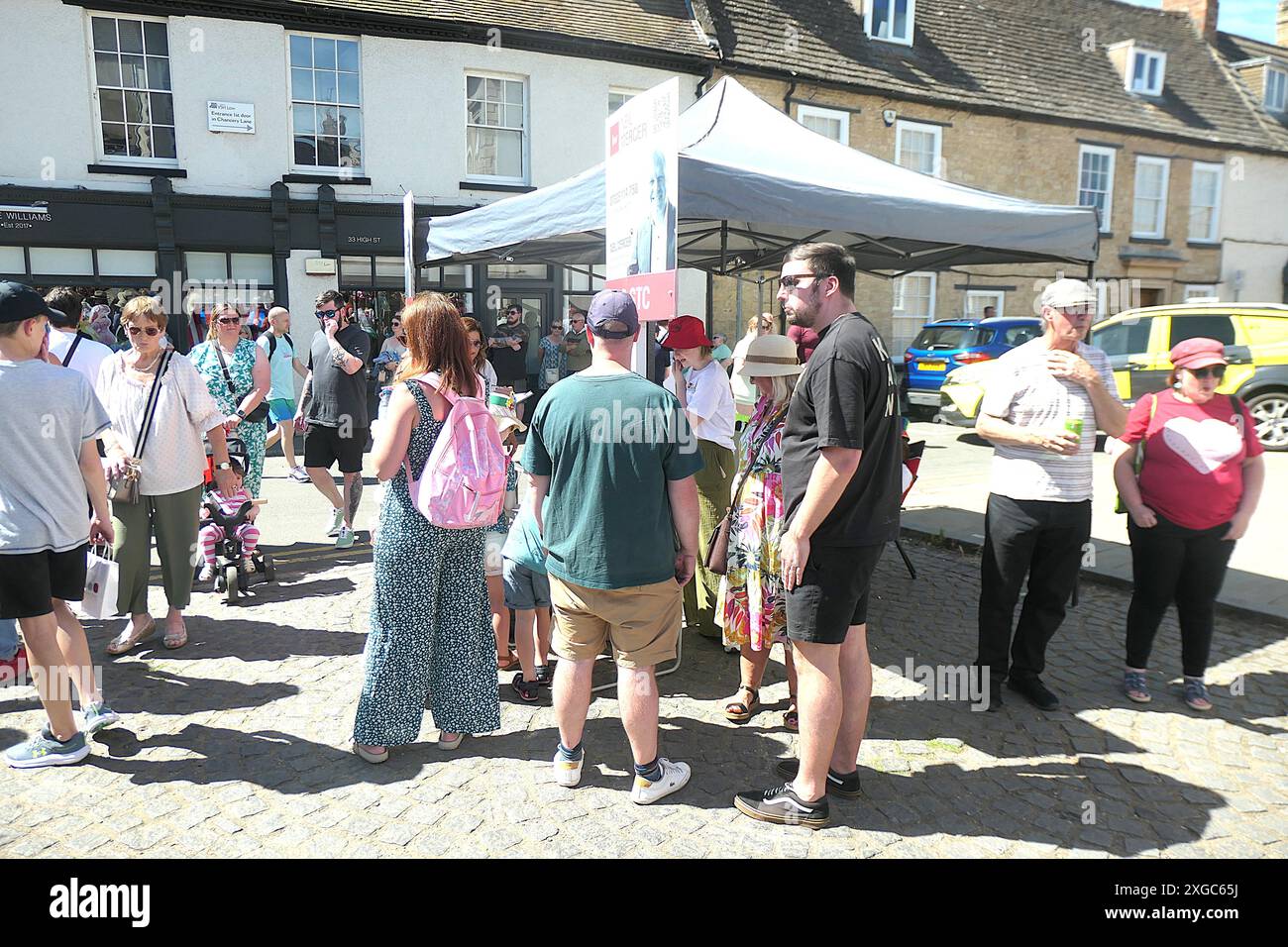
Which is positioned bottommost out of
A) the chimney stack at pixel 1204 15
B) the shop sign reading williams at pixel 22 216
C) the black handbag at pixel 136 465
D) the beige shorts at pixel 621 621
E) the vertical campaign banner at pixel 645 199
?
the beige shorts at pixel 621 621

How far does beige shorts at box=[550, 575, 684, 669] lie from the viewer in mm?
3180

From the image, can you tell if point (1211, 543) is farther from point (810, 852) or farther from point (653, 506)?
point (653, 506)

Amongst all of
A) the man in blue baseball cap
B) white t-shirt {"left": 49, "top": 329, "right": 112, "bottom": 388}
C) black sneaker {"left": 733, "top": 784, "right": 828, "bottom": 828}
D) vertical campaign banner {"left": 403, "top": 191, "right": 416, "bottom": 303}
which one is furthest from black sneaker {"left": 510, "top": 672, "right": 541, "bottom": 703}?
vertical campaign banner {"left": 403, "top": 191, "right": 416, "bottom": 303}

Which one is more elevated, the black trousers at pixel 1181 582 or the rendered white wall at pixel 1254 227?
the rendered white wall at pixel 1254 227

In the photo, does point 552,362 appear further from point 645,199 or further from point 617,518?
point 617,518

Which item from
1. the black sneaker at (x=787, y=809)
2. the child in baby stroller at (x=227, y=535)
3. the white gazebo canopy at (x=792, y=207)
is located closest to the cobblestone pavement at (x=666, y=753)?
the black sneaker at (x=787, y=809)

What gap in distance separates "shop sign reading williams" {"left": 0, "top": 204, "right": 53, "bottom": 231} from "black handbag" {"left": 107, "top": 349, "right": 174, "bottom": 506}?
10726 mm

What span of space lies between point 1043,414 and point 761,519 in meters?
1.38

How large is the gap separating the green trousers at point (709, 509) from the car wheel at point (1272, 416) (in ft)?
31.4

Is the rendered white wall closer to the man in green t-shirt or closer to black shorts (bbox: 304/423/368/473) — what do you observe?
black shorts (bbox: 304/423/368/473)

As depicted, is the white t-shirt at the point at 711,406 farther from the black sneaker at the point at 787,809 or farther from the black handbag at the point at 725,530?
the black sneaker at the point at 787,809

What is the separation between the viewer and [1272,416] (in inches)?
442

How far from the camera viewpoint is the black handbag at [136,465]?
4453 mm

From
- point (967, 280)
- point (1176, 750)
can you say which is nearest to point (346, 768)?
point (1176, 750)
